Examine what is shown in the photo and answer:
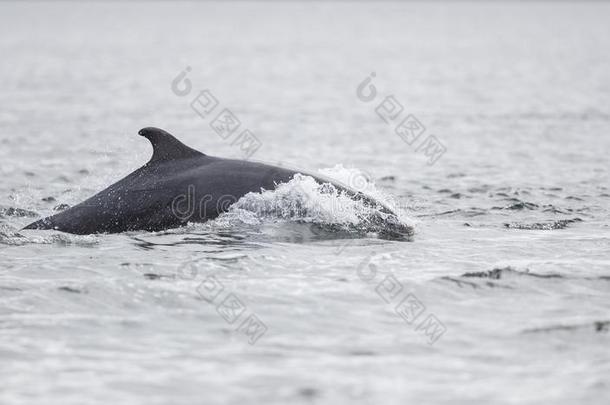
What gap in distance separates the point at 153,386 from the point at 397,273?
173 inches

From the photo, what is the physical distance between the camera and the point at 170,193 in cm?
1441

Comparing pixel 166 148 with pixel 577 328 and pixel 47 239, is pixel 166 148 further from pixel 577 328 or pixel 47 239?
pixel 577 328

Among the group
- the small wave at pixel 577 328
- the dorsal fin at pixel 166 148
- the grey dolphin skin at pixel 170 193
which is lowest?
the small wave at pixel 577 328

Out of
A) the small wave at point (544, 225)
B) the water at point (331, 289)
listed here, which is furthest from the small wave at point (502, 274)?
the small wave at point (544, 225)

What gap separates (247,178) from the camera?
14.6 m

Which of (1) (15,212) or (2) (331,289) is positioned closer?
(2) (331,289)

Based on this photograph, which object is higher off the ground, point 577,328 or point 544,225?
point 544,225

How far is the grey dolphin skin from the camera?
14445 mm

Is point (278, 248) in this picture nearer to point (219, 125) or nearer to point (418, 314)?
point (418, 314)

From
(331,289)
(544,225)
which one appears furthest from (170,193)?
(544,225)

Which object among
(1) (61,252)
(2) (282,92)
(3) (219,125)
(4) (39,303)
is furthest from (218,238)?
(2) (282,92)

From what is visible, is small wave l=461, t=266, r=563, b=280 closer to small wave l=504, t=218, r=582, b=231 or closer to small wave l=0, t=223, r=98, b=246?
small wave l=504, t=218, r=582, b=231

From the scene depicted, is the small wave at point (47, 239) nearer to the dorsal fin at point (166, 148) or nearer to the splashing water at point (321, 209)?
the dorsal fin at point (166, 148)

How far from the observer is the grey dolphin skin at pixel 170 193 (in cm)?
1445
